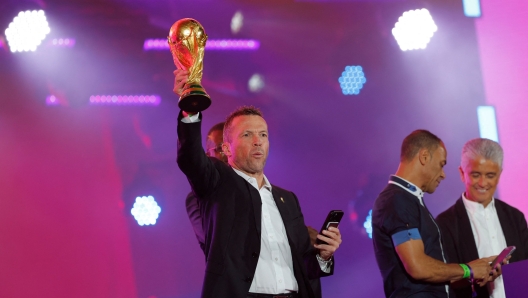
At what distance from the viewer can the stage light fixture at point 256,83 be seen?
4531mm

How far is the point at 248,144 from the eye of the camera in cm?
288

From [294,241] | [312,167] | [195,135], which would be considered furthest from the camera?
[312,167]

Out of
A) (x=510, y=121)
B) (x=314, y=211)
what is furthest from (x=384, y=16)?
(x=314, y=211)

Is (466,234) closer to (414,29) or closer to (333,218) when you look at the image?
(333,218)

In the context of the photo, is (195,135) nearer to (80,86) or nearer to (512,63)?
(80,86)

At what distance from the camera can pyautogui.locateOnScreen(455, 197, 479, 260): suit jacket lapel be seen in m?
3.58

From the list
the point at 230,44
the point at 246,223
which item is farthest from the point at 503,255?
the point at 230,44

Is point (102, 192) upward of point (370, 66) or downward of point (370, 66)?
downward

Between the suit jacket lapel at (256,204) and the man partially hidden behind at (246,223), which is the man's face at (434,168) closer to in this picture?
the man partially hidden behind at (246,223)

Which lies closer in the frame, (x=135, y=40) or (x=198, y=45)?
(x=198, y=45)

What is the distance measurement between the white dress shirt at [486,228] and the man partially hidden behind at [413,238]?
1.25 ft

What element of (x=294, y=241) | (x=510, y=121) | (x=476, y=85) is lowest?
(x=294, y=241)

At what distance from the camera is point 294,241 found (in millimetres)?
2811

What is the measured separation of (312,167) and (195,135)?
2238mm
